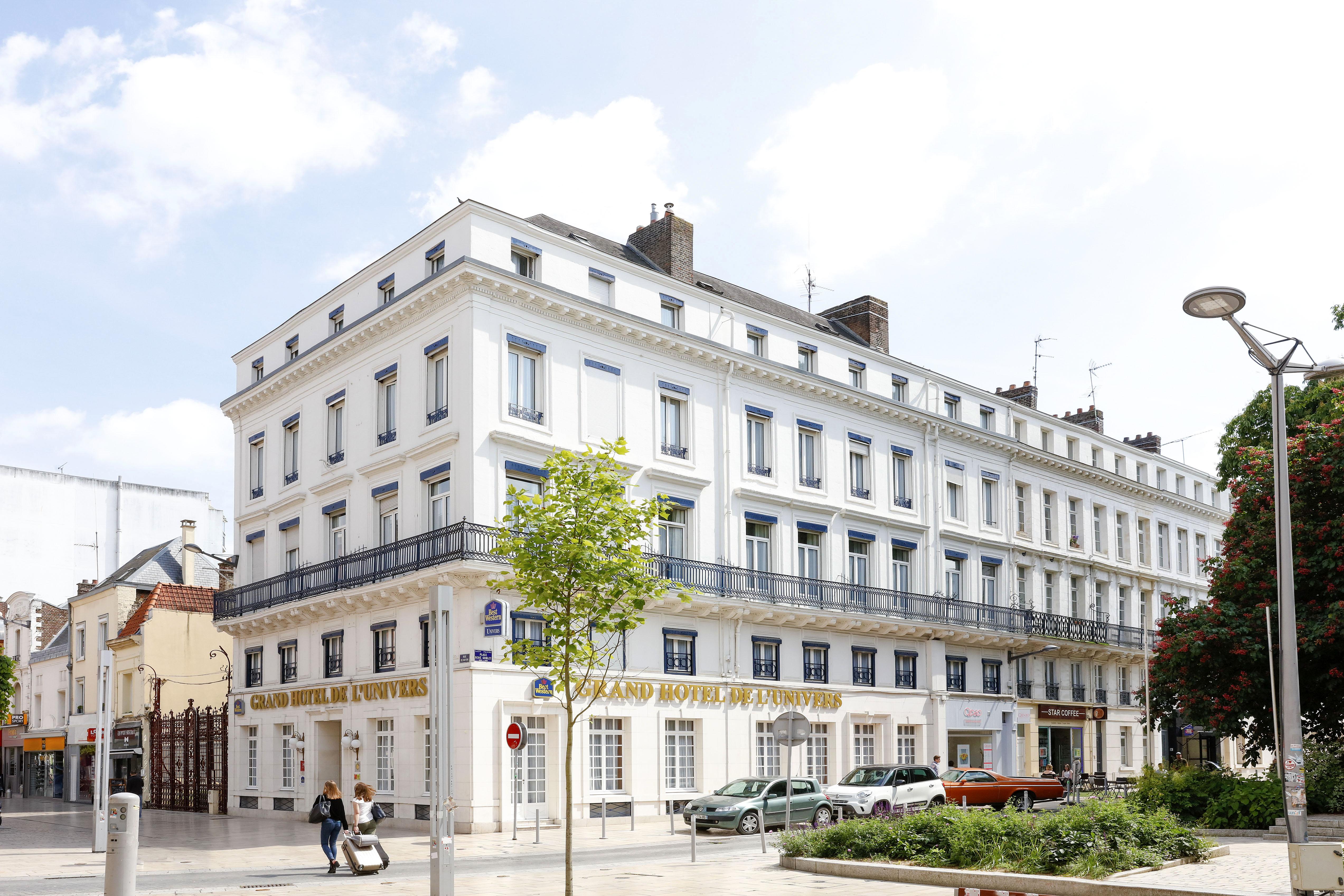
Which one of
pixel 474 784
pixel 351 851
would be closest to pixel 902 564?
pixel 474 784

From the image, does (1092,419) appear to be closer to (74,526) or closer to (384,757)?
(384,757)

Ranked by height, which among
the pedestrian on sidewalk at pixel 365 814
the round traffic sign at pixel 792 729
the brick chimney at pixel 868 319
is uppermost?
the brick chimney at pixel 868 319

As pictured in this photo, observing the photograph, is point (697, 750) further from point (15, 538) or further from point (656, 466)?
point (15, 538)

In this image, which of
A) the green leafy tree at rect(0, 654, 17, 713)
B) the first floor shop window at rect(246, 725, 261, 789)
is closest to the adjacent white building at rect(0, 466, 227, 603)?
the green leafy tree at rect(0, 654, 17, 713)

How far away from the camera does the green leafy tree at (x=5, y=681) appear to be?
123 feet

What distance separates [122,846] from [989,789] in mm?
21083

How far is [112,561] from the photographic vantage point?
2367 inches

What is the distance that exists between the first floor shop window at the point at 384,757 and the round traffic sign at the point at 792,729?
1184cm

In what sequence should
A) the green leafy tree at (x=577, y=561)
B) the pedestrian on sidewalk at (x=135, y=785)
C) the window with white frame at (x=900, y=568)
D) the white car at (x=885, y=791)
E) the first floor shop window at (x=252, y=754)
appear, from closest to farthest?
the green leafy tree at (x=577, y=561) < the white car at (x=885, y=791) < the pedestrian on sidewalk at (x=135, y=785) < the first floor shop window at (x=252, y=754) < the window with white frame at (x=900, y=568)

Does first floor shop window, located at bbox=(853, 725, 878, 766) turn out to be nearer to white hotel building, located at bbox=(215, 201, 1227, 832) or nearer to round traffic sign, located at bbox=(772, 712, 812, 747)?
white hotel building, located at bbox=(215, 201, 1227, 832)

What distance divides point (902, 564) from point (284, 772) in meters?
18.9

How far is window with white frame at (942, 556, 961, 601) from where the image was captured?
39.9m

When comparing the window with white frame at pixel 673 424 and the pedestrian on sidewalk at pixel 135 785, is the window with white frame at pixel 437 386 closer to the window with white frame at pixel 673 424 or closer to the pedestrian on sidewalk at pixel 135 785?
the window with white frame at pixel 673 424

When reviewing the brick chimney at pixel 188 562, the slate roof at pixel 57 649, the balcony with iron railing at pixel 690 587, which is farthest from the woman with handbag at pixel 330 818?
the slate roof at pixel 57 649
